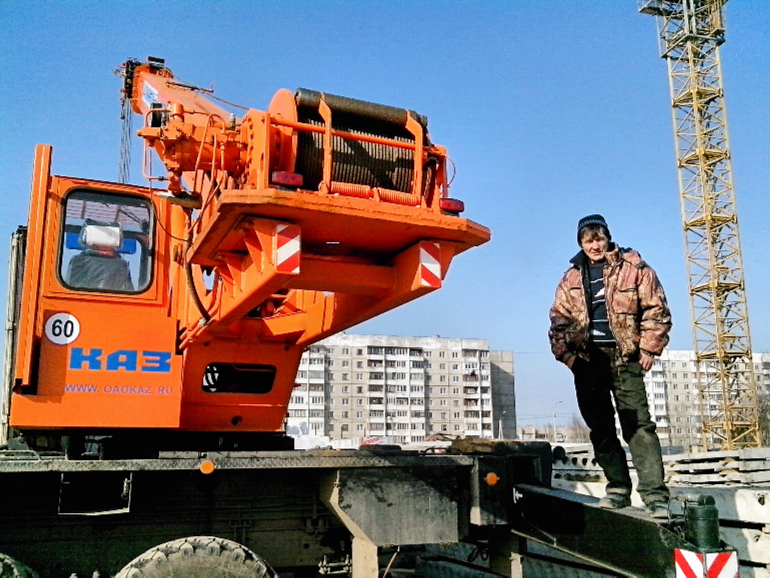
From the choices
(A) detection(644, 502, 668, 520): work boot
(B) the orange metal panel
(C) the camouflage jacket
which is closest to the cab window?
(B) the orange metal panel

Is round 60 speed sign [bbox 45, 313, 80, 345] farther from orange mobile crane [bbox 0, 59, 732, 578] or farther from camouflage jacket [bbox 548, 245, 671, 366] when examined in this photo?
camouflage jacket [bbox 548, 245, 671, 366]

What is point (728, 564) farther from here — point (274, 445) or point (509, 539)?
point (274, 445)

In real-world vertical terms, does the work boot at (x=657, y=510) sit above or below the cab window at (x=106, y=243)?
below

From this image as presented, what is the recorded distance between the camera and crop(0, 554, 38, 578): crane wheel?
388cm

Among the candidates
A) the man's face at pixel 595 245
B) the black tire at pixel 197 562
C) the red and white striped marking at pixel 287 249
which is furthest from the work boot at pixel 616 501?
the red and white striped marking at pixel 287 249

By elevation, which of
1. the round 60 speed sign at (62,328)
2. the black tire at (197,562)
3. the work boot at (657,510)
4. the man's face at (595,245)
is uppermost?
the man's face at (595,245)

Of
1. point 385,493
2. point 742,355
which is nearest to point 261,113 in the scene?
point 385,493

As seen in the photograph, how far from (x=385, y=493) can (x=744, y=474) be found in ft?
24.1

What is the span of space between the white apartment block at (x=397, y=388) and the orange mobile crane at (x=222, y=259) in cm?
7723

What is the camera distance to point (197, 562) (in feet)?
13.7

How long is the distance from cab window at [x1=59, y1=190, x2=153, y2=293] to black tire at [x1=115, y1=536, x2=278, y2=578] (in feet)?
6.00

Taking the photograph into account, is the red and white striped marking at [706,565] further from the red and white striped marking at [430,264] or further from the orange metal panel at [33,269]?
the orange metal panel at [33,269]

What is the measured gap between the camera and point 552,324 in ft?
17.0

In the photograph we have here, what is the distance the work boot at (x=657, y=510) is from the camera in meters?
4.26
